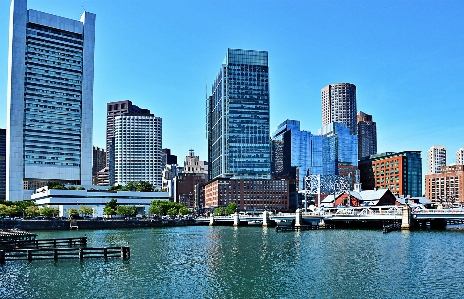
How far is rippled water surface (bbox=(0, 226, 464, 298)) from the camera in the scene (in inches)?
2216

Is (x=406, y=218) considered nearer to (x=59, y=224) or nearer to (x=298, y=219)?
(x=298, y=219)

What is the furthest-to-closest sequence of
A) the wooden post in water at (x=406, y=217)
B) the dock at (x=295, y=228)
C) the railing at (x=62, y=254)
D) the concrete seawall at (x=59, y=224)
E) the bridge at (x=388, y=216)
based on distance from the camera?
the concrete seawall at (x=59, y=224) < the dock at (x=295, y=228) < the wooden post in water at (x=406, y=217) < the bridge at (x=388, y=216) < the railing at (x=62, y=254)

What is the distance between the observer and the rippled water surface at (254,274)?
5630cm

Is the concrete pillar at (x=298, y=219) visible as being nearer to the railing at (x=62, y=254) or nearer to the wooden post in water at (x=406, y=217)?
the wooden post in water at (x=406, y=217)

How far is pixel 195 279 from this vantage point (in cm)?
6519

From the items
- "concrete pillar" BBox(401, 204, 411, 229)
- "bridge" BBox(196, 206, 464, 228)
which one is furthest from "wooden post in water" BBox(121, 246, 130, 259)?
"bridge" BBox(196, 206, 464, 228)

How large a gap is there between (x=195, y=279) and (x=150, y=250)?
3627 centimetres

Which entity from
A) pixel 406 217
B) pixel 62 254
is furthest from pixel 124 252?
pixel 406 217

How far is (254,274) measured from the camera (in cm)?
6831

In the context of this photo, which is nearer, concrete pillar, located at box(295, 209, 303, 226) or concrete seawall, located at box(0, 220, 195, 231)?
concrete pillar, located at box(295, 209, 303, 226)

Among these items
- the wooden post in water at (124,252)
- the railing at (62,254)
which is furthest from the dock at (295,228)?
the wooden post in water at (124,252)

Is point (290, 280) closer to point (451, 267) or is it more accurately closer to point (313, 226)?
point (451, 267)

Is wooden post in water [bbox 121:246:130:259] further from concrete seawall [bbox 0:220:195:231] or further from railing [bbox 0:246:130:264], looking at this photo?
concrete seawall [bbox 0:220:195:231]

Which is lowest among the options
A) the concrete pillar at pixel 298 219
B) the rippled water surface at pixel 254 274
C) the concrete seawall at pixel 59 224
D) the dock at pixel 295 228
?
the concrete seawall at pixel 59 224
